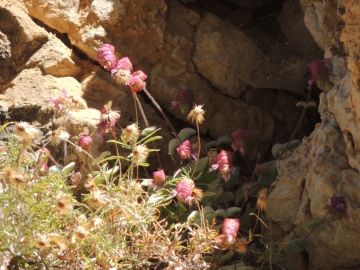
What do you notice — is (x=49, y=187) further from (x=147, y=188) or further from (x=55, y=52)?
(x=55, y=52)

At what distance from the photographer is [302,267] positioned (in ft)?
9.70

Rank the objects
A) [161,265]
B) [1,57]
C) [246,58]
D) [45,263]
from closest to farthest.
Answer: [45,263] → [161,265] → [1,57] → [246,58]

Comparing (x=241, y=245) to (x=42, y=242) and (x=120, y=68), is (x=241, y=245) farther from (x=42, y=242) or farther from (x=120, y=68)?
(x=120, y=68)

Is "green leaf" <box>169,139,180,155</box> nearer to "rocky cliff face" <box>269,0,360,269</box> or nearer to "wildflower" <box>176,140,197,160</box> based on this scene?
"wildflower" <box>176,140,197,160</box>

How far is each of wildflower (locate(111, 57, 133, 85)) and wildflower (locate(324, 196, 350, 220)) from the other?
3.71ft

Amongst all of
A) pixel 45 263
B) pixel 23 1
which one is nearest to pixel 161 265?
pixel 45 263

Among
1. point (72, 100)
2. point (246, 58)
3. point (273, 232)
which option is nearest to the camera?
point (273, 232)

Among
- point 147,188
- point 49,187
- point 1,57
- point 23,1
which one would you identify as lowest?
point 147,188

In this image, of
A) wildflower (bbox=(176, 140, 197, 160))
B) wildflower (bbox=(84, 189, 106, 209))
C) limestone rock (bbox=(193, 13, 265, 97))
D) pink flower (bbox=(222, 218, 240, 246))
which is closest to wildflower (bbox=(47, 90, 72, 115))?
wildflower (bbox=(176, 140, 197, 160))

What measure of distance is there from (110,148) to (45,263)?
106 cm

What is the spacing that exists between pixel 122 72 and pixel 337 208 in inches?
47.2

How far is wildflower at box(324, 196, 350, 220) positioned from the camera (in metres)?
2.67

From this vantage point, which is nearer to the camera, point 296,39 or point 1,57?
point 1,57

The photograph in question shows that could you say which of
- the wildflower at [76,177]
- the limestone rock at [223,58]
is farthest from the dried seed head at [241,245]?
the limestone rock at [223,58]
